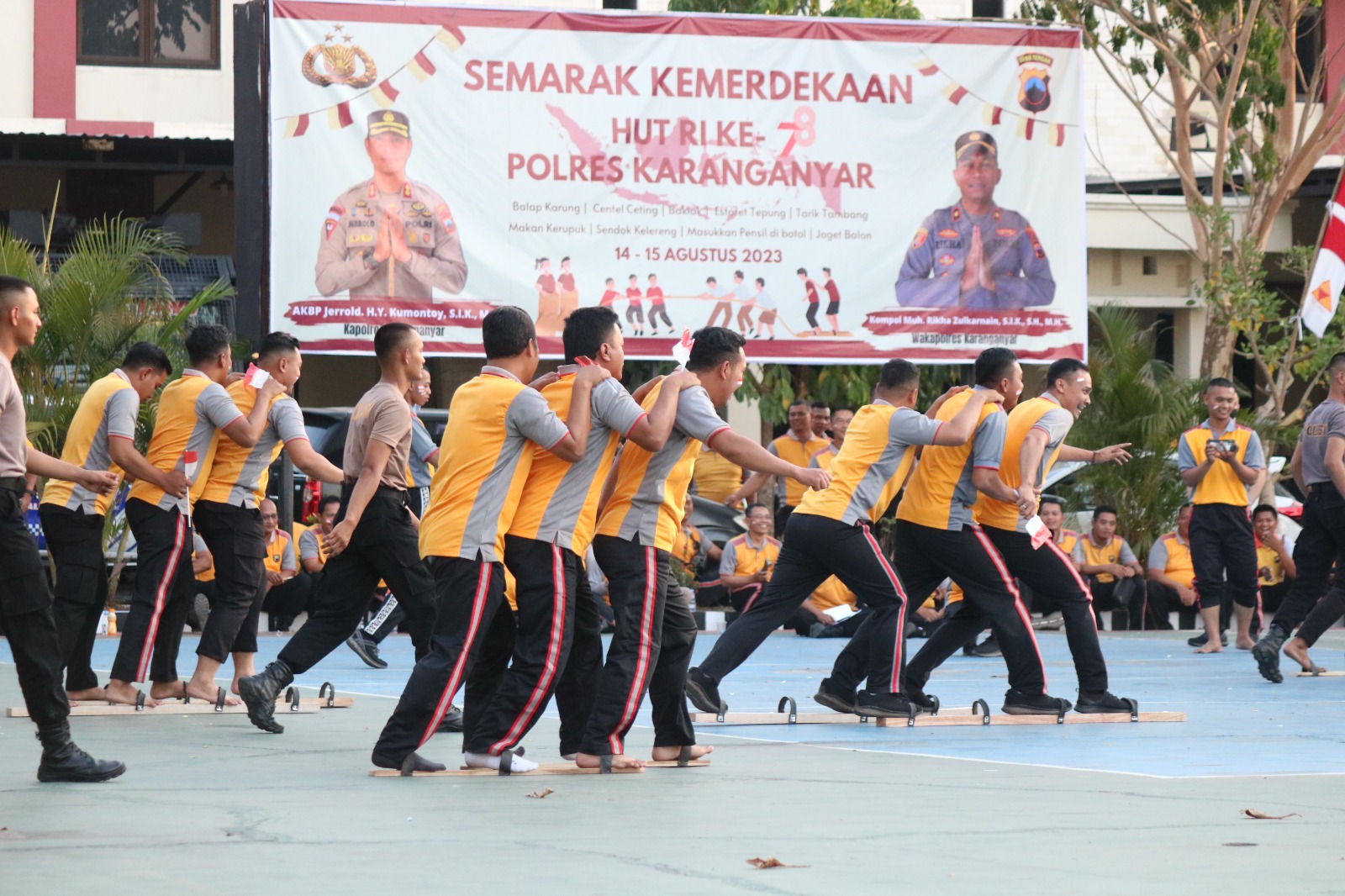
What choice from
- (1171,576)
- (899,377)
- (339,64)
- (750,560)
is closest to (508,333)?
(899,377)

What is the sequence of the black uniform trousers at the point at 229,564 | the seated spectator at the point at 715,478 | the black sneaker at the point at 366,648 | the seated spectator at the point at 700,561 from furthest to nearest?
the seated spectator at the point at 715,478 → the seated spectator at the point at 700,561 → the black sneaker at the point at 366,648 → the black uniform trousers at the point at 229,564

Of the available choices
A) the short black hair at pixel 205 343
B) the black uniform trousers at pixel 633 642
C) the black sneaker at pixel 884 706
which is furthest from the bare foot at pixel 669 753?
the short black hair at pixel 205 343

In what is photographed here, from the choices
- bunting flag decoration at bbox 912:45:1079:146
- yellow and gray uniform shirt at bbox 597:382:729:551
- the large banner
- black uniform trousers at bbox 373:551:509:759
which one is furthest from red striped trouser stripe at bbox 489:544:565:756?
bunting flag decoration at bbox 912:45:1079:146

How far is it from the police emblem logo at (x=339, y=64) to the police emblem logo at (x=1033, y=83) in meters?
5.97

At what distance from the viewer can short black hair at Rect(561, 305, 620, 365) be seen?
7266 mm

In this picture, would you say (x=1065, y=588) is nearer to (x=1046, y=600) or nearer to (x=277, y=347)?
(x=277, y=347)

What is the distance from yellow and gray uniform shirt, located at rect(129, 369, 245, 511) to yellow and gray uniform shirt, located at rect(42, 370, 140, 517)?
164mm

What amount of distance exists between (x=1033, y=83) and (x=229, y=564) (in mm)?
11315

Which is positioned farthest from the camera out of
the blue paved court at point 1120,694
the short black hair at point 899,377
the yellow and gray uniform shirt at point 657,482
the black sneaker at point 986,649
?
the black sneaker at point 986,649

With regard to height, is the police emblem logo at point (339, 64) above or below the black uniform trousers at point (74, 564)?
above

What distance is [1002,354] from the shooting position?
9453 millimetres

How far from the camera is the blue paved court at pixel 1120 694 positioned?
7973mm

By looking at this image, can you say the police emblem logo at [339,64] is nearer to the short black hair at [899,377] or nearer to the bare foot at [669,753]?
the short black hair at [899,377]

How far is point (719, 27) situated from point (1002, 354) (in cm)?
916
